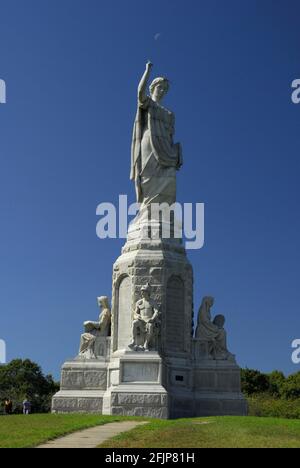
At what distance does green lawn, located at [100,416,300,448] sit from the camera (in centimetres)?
1360

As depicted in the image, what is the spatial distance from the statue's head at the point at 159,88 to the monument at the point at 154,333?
4.30ft

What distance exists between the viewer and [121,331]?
2811 centimetres

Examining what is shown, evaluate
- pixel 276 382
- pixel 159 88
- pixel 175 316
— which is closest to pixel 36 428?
pixel 175 316

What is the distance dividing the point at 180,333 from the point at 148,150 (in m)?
8.70

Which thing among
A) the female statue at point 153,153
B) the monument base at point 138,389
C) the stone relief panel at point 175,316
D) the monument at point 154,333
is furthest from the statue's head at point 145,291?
the female statue at point 153,153

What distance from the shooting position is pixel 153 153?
30.2m

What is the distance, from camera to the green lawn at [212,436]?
1360 cm

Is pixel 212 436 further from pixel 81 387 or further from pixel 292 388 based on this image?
pixel 292 388

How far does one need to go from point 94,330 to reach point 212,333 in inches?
210

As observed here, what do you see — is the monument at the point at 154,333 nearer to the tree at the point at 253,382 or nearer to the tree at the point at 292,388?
the tree at the point at 292,388

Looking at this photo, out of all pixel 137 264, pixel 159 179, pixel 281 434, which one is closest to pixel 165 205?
pixel 159 179
